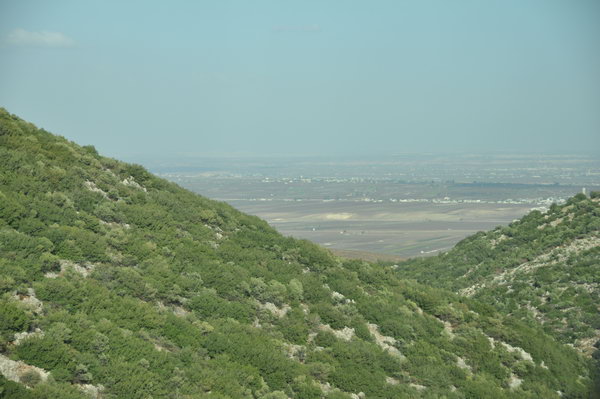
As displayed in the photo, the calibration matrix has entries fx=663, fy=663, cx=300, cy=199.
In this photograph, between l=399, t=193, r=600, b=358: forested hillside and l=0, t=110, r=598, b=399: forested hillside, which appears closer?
l=0, t=110, r=598, b=399: forested hillside

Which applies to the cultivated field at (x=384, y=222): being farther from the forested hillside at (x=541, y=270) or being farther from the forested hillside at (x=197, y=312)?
the forested hillside at (x=197, y=312)

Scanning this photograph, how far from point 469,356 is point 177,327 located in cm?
1008

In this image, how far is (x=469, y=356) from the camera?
21188 mm

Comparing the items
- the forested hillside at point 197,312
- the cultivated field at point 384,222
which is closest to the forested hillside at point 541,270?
the forested hillside at point 197,312

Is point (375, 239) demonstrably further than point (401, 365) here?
Yes

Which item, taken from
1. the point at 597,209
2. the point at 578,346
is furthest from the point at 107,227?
the point at 597,209

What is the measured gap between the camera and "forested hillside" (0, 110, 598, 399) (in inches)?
527

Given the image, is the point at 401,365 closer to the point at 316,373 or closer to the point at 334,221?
the point at 316,373

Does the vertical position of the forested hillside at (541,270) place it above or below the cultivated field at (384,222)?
above

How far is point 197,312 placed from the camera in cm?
1766

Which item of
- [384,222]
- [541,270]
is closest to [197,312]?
[541,270]

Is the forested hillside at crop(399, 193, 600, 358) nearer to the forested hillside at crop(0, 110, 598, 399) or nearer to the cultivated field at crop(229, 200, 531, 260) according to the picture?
the forested hillside at crop(0, 110, 598, 399)

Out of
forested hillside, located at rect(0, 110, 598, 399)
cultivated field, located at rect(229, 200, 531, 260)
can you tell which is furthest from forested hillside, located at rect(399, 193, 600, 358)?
cultivated field, located at rect(229, 200, 531, 260)

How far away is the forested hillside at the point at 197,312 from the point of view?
43.9 ft
